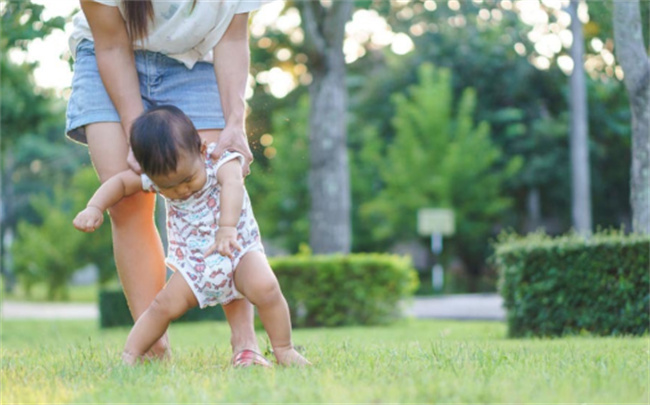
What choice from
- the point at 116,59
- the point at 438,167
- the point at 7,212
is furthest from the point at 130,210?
the point at 7,212

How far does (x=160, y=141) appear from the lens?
3.43m

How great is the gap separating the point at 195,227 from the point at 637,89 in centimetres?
589

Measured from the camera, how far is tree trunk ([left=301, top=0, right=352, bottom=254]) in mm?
13570

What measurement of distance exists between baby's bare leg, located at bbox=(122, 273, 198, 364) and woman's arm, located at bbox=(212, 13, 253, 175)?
0.55m

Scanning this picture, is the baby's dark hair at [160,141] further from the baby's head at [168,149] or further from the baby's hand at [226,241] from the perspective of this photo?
the baby's hand at [226,241]

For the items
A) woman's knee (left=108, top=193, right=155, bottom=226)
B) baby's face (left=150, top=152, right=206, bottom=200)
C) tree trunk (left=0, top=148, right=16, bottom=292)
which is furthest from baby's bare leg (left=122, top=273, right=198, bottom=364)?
tree trunk (left=0, top=148, right=16, bottom=292)

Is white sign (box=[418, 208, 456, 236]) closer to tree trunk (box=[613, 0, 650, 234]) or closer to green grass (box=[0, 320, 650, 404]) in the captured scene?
tree trunk (box=[613, 0, 650, 234])

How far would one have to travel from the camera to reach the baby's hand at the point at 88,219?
137 inches

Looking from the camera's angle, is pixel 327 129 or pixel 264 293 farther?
pixel 327 129

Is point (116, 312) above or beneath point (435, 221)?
above

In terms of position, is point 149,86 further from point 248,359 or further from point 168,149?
point 248,359

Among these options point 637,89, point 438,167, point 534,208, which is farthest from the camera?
point 534,208

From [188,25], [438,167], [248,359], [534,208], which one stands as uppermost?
[188,25]

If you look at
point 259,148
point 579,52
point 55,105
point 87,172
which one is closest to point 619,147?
point 579,52
